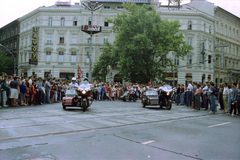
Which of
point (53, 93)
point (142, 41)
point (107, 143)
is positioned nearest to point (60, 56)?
point (142, 41)

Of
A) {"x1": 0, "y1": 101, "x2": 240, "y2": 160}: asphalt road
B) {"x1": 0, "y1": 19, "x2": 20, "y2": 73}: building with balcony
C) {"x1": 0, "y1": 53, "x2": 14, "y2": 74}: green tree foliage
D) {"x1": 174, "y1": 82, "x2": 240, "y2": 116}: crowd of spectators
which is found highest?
{"x1": 0, "y1": 19, "x2": 20, "y2": 73}: building with balcony

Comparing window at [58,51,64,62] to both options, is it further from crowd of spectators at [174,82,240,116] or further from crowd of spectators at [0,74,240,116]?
crowd of spectators at [174,82,240,116]

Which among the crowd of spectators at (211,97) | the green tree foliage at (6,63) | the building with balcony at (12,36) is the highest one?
the building with balcony at (12,36)

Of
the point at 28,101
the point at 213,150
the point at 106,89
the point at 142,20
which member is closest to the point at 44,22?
the point at 142,20

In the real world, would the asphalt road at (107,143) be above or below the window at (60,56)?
below

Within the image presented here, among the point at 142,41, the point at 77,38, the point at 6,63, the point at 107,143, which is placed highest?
the point at 77,38

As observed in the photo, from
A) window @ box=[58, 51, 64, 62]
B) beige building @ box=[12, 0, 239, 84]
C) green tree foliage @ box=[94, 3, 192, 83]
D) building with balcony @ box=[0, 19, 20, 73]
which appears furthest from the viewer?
building with balcony @ box=[0, 19, 20, 73]

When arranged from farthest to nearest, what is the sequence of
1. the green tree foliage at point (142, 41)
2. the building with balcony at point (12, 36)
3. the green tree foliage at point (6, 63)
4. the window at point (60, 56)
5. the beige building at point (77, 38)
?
the building with balcony at point (12, 36), the green tree foliage at point (6, 63), the window at point (60, 56), the beige building at point (77, 38), the green tree foliage at point (142, 41)

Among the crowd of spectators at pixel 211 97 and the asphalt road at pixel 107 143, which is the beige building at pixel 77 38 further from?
the asphalt road at pixel 107 143

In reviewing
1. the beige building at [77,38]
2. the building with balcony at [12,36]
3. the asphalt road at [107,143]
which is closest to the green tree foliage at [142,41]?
the beige building at [77,38]

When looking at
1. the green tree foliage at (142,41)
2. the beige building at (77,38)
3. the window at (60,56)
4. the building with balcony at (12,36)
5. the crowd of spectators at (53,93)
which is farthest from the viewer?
the building with balcony at (12,36)

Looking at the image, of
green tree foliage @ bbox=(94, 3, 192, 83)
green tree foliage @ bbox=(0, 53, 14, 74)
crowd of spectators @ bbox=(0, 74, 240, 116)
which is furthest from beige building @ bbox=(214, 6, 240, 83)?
green tree foliage @ bbox=(0, 53, 14, 74)

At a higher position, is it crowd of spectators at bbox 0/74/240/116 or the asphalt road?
crowd of spectators at bbox 0/74/240/116

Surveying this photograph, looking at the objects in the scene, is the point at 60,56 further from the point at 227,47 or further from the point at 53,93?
the point at 227,47
